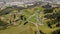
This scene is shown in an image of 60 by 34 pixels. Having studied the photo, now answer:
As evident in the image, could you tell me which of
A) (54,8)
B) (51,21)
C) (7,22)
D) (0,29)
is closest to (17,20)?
(7,22)

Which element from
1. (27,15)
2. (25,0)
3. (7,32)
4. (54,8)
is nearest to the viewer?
(7,32)

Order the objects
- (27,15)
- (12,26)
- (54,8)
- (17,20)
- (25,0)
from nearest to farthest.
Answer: (12,26) < (17,20) < (27,15) < (54,8) < (25,0)

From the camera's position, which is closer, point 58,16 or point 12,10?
point 58,16

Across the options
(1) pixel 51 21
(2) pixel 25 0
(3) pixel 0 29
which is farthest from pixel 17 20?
(2) pixel 25 0

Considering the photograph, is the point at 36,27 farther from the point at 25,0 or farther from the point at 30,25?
the point at 25,0

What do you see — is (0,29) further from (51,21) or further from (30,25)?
(51,21)

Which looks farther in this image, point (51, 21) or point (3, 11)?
point (3, 11)
